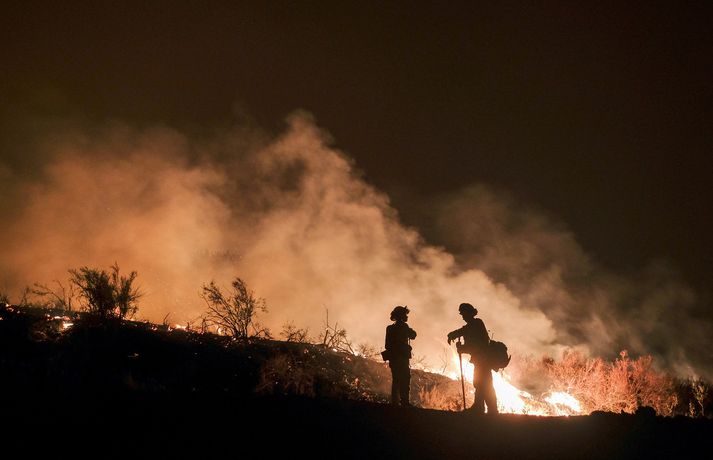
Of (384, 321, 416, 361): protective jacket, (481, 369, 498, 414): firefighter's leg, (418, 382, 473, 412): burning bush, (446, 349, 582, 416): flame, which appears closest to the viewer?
(481, 369, 498, 414): firefighter's leg

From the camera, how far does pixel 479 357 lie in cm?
805

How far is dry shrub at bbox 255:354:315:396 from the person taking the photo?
1079 centimetres

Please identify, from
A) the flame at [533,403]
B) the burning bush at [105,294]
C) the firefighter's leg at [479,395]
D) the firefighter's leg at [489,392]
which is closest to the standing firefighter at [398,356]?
the firefighter's leg at [479,395]

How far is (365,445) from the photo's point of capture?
490cm

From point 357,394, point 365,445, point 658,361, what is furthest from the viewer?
point 658,361

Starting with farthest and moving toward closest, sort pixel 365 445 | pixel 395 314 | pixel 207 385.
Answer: pixel 207 385
pixel 395 314
pixel 365 445

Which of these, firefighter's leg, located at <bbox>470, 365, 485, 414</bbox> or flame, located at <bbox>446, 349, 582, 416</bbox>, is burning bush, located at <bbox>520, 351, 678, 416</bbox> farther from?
firefighter's leg, located at <bbox>470, 365, 485, 414</bbox>

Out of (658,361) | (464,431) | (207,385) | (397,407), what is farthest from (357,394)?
(658,361)

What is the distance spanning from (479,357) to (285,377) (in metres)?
5.72

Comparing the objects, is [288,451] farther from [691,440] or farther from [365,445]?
[691,440]

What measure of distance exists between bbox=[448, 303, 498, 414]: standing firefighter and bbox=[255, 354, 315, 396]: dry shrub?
4417 millimetres

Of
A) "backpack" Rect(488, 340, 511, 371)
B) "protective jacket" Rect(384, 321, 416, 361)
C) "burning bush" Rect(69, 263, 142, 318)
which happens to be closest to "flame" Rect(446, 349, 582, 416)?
"protective jacket" Rect(384, 321, 416, 361)

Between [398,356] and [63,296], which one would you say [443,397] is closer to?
[398,356]

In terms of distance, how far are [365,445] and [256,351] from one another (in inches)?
336
